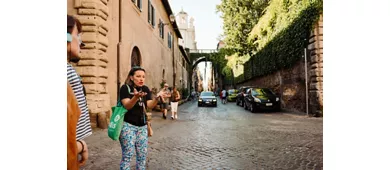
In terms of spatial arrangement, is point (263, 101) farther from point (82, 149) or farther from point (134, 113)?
point (82, 149)

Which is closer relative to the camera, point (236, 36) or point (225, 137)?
point (225, 137)

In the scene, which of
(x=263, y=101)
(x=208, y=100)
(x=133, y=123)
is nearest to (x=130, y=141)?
(x=133, y=123)

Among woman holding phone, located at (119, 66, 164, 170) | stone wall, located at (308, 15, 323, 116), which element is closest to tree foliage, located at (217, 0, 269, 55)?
stone wall, located at (308, 15, 323, 116)

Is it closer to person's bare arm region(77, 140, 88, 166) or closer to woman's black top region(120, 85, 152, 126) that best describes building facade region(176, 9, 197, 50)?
woman's black top region(120, 85, 152, 126)

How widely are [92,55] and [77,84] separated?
19.9ft

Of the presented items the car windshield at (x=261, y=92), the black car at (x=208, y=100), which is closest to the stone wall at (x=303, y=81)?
the car windshield at (x=261, y=92)

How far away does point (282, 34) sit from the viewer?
13281mm

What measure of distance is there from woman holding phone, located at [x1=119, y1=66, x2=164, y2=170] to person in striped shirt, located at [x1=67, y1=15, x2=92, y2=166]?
34.1 inches
